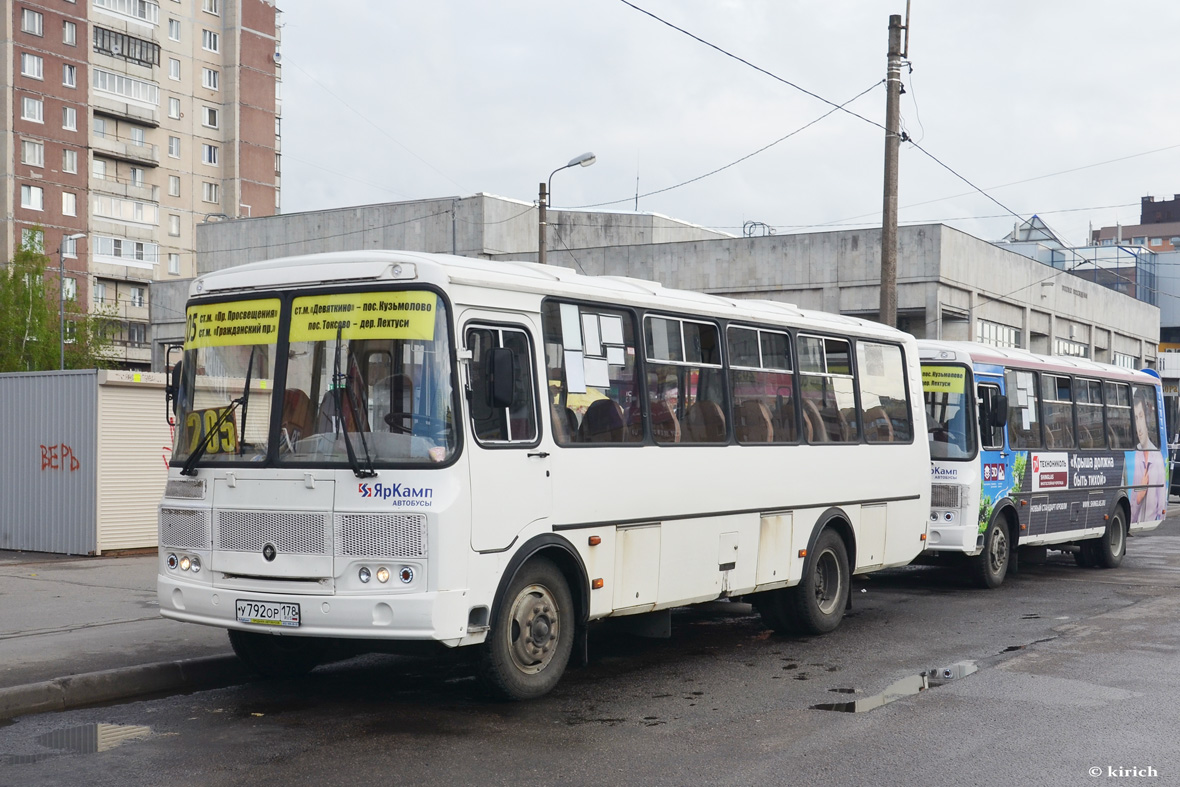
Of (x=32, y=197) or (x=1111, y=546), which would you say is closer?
(x=1111, y=546)

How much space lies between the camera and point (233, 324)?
8109 mm

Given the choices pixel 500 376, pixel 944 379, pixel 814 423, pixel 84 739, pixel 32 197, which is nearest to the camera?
pixel 84 739

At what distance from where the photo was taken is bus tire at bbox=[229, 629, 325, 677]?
28.9 ft

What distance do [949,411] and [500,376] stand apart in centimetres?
862

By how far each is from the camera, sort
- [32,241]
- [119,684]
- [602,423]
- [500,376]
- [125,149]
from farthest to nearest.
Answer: [125,149]
[32,241]
[602,423]
[119,684]
[500,376]

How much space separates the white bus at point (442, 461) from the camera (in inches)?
291

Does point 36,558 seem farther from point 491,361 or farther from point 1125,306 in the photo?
point 1125,306

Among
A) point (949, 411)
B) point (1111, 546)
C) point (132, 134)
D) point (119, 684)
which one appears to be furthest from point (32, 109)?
point (119, 684)

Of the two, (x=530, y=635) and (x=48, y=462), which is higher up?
(x=48, y=462)

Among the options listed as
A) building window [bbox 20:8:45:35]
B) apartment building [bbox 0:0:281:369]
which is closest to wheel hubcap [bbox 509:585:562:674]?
apartment building [bbox 0:0:281:369]

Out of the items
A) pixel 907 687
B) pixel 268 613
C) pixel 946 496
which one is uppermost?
pixel 946 496

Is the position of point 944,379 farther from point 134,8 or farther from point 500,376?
point 134,8

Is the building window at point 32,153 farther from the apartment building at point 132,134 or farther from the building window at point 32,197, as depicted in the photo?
the building window at point 32,197

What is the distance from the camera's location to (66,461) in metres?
16.4
